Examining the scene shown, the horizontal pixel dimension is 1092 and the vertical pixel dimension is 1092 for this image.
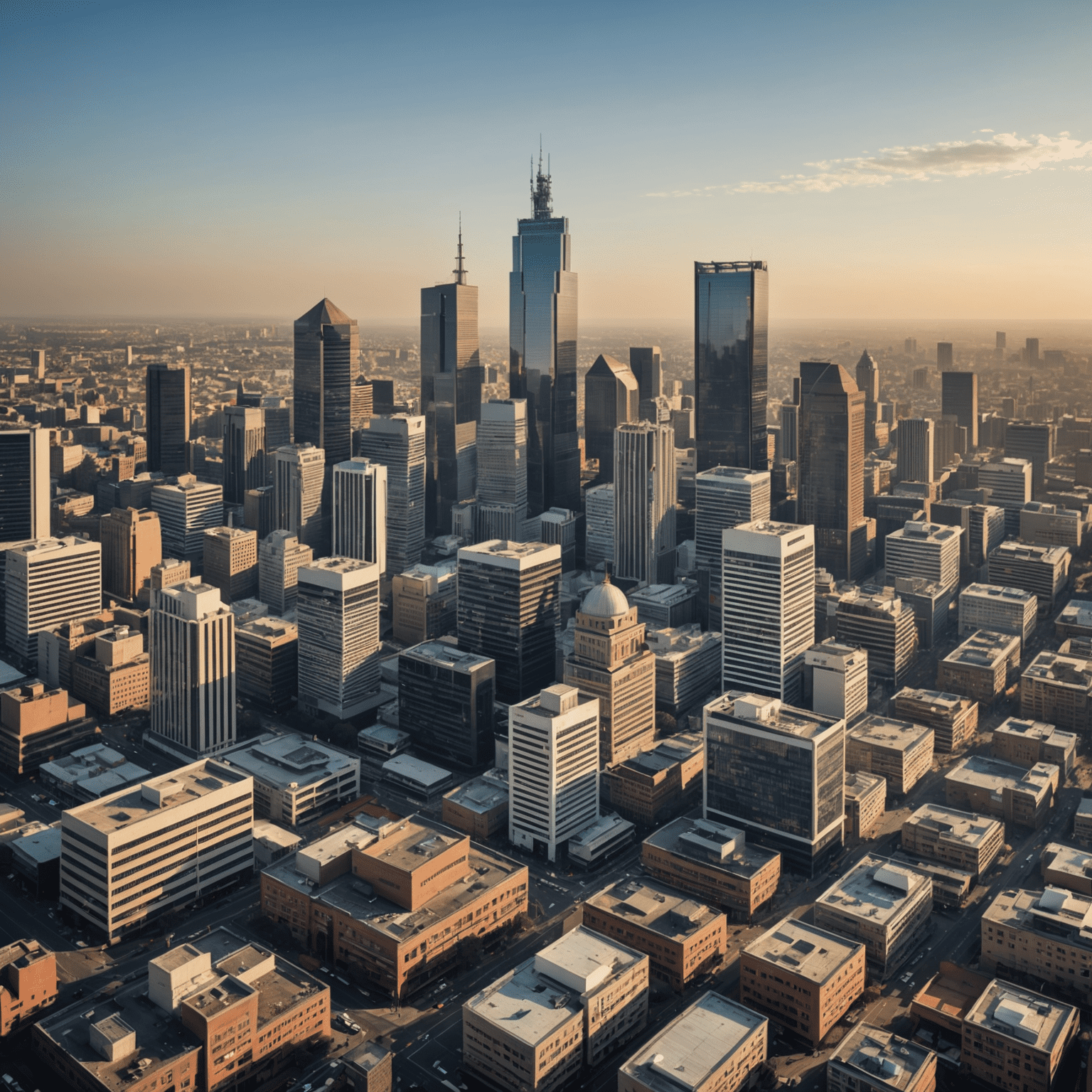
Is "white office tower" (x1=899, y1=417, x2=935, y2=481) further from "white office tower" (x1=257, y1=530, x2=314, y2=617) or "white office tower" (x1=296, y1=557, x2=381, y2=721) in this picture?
"white office tower" (x1=296, y1=557, x2=381, y2=721)

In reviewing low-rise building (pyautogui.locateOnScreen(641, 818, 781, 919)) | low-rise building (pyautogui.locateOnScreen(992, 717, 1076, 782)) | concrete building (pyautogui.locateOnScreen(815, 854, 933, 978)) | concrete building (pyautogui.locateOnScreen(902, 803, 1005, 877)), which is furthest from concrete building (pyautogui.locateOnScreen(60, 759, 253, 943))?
low-rise building (pyautogui.locateOnScreen(992, 717, 1076, 782))

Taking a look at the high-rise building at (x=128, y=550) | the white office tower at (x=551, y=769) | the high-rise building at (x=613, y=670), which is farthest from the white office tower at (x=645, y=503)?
the white office tower at (x=551, y=769)

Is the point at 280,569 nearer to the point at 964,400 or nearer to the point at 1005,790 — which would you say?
the point at 1005,790

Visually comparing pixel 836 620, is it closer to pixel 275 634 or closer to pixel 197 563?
pixel 275 634

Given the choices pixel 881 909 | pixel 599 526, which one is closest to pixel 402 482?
pixel 599 526

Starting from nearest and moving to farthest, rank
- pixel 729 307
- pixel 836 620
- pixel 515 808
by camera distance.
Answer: pixel 515 808
pixel 836 620
pixel 729 307

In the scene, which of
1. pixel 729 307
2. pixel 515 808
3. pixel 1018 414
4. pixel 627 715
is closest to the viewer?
pixel 515 808

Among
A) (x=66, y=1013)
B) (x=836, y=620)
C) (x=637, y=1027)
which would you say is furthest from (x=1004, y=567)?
(x=66, y=1013)
